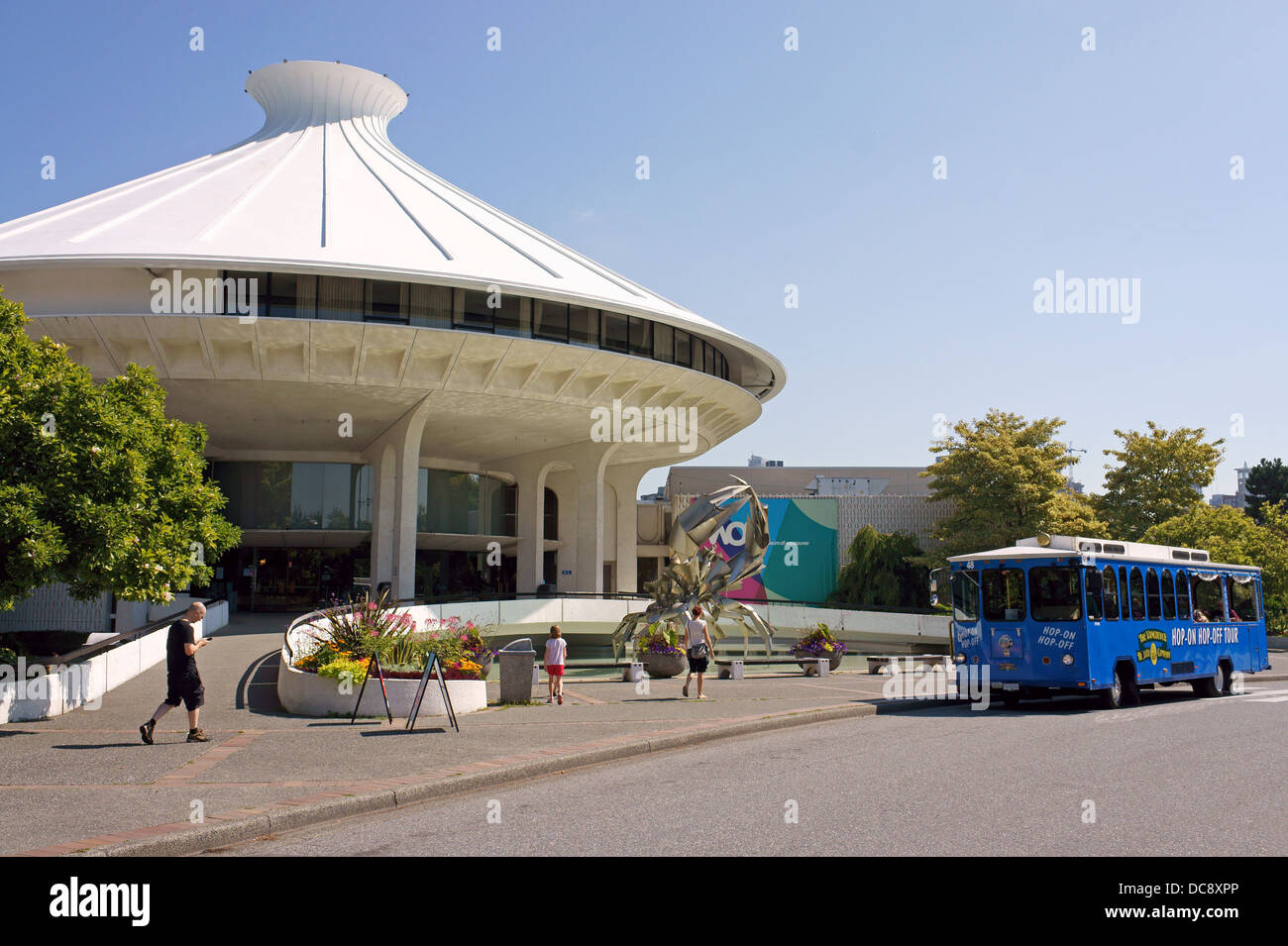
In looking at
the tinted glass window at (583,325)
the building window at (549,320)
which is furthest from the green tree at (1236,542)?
the building window at (549,320)

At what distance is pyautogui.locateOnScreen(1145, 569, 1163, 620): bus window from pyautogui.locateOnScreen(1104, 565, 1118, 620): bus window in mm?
1429

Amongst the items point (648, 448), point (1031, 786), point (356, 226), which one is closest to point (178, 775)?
point (1031, 786)

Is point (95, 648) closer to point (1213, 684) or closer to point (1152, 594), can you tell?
point (1152, 594)

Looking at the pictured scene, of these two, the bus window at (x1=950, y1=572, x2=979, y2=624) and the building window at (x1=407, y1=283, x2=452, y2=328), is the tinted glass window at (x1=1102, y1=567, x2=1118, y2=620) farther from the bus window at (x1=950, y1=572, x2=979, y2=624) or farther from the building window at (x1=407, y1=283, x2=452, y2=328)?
the building window at (x1=407, y1=283, x2=452, y2=328)

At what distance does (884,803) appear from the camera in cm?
831

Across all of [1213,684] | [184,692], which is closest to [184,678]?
[184,692]

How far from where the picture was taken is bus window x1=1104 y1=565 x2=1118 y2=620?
1678 cm

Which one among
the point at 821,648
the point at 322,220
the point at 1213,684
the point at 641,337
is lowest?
the point at 1213,684

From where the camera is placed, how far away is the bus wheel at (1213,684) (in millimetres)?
20734

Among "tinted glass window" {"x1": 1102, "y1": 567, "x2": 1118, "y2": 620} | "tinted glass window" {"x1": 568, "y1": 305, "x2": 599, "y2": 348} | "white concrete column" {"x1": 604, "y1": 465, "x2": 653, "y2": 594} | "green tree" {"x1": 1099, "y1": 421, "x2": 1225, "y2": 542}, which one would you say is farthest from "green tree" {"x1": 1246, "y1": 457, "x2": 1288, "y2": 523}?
"tinted glass window" {"x1": 1102, "y1": 567, "x2": 1118, "y2": 620}

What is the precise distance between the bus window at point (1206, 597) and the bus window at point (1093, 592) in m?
Answer: 4.69

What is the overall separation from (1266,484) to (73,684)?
8839cm

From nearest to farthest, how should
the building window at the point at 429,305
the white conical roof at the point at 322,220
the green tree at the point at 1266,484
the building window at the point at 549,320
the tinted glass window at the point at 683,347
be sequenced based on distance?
the white conical roof at the point at 322,220 < the building window at the point at 429,305 < the building window at the point at 549,320 < the tinted glass window at the point at 683,347 < the green tree at the point at 1266,484

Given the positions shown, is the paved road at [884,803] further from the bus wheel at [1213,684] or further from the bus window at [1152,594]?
the bus wheel at [1213,684]
